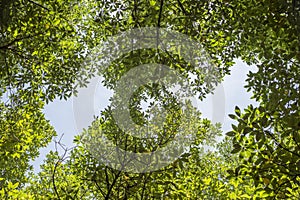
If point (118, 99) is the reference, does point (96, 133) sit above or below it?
below

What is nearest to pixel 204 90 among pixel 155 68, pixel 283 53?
pixel 155 68

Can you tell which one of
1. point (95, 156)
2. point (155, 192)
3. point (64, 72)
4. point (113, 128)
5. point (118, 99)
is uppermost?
point (64, 72)

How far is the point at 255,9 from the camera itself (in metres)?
5.35

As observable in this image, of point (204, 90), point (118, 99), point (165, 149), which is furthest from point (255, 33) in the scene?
point (118, 99)

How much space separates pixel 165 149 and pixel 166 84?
177 centimetres

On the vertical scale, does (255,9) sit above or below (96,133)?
above

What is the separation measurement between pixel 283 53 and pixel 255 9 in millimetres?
990

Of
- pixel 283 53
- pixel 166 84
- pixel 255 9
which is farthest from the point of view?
pixel 166 84

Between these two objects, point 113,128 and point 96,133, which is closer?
point 113,128

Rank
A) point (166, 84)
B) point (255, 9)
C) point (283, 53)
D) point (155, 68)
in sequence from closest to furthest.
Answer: point (283, 53), point (255, 9), point (155, 68), point (166, 84)

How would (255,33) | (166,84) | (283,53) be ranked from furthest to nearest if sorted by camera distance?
(166,84), (255,33), (283,53)

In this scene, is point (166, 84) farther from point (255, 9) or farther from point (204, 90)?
point (255, 9)

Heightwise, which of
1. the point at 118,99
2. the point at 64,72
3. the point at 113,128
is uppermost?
the point at 64,72

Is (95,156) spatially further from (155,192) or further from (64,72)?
(64,72)
